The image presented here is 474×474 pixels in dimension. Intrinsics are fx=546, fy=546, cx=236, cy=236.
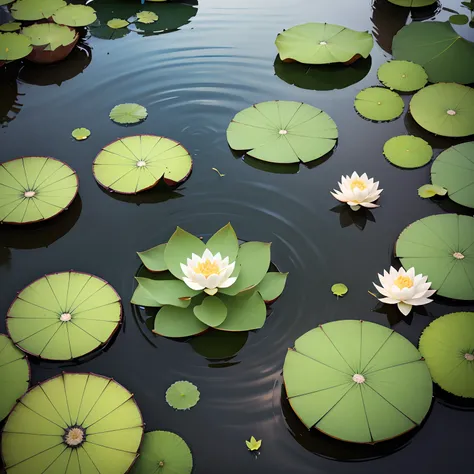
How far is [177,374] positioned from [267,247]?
899mm

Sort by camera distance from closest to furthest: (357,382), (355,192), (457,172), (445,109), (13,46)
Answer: (357,382) < (355,192) < (457,172) < (445,109) < (13,46)

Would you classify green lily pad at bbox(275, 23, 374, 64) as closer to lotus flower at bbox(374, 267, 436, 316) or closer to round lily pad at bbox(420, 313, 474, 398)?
lotus flower at bbox(374, 267, 436, 316)

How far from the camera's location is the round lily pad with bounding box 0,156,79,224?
140 inches

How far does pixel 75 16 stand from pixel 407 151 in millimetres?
3468

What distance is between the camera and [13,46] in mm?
4859

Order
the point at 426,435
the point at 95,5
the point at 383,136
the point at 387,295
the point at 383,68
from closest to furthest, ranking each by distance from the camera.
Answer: the point at 426,435, the point at 387,295, the point at 383,136, the point at 383,68, the point at 95,5

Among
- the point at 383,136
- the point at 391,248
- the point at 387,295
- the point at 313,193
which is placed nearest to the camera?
the point at 387,295

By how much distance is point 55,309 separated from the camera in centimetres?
302

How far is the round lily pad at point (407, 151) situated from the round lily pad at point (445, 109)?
0.72 ft

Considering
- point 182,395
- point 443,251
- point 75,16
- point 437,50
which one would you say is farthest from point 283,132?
point 75,16

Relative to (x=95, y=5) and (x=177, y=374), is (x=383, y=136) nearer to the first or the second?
(x=177, y=374)

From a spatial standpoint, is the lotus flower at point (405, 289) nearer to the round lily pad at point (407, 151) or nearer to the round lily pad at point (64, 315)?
the round lily pad at point (407, 151)

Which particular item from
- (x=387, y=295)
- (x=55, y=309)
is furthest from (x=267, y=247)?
(x=55, y=309)

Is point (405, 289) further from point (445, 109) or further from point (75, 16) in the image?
point (75, 16)
